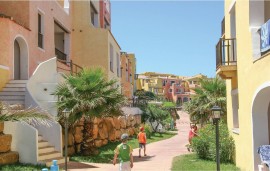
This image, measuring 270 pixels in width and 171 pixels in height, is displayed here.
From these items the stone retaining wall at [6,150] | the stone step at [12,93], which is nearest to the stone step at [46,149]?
the stone retaining wall at [6,150]

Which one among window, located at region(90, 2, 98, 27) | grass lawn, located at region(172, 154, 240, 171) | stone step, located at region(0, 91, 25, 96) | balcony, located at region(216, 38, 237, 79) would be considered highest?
window, located at region(90, 2, 98, 27)

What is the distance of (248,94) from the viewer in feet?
42.2

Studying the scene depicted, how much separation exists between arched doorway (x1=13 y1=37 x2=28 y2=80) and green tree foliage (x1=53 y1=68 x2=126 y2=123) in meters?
3.86

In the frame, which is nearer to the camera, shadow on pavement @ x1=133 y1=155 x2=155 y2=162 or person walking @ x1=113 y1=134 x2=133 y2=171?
person walking @ x1=113 y1=134 x2=133 y2=171

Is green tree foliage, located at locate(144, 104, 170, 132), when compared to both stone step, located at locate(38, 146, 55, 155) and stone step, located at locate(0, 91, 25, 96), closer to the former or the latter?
stone step, located at locate(0, 91, 25, 96)

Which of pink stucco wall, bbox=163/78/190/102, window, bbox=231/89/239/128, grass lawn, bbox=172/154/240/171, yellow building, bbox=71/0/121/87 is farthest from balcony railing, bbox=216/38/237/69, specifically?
pink stucco wall, bbox=163/78/190/102

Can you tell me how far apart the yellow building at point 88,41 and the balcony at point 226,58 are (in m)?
14.5

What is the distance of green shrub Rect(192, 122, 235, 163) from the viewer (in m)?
15.8

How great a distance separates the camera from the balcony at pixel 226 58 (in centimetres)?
1475

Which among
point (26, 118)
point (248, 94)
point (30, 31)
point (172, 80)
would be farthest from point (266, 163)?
point (172, 80)

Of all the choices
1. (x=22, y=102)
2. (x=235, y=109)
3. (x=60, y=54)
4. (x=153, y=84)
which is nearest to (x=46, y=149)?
(x=22, y=102)

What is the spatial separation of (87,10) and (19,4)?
1039 cm

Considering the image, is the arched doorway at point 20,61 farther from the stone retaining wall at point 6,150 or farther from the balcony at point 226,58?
the balcony at point 226,58

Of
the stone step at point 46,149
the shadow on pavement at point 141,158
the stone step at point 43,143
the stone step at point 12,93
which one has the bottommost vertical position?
the shadow on pavement at point 141,158
